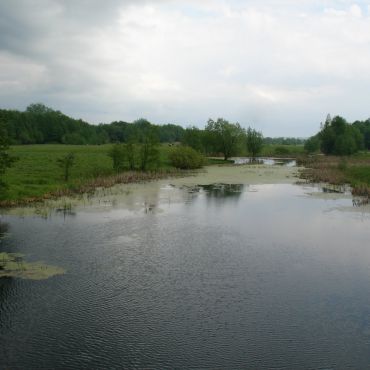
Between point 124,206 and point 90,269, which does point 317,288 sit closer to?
point 90,269

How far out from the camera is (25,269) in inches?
585

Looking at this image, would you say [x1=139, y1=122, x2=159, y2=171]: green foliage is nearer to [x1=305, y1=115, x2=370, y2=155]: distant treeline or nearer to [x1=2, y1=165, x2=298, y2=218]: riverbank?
[x1=2, y1=165, x2=298, y2=218]: riverbank

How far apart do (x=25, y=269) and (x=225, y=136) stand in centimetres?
7536

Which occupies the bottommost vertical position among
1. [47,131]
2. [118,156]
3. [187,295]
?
[187,295]

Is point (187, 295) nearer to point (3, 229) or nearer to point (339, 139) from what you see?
point (3, 229)

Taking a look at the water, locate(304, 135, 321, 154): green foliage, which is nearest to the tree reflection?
the water

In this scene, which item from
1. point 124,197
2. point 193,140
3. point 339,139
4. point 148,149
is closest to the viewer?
point 124,197

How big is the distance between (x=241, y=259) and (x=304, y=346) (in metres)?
6.83

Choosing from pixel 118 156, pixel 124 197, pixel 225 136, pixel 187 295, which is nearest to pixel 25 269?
pixel 187 295

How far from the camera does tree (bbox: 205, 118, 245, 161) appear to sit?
289 feet

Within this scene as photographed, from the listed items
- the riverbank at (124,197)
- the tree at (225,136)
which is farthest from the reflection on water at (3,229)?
the tree at (225,136)

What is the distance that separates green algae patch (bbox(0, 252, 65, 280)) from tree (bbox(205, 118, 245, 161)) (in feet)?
244

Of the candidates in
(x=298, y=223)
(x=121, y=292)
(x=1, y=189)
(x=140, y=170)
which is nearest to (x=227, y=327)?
(x=121, y=292)

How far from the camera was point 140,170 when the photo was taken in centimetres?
5172
